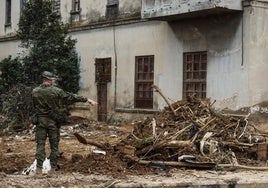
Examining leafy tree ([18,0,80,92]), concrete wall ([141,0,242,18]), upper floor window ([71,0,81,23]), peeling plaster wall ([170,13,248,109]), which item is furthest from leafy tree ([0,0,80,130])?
peeling plaster wall ([170,13,248,109])

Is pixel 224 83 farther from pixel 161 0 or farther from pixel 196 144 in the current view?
pixel 196 144

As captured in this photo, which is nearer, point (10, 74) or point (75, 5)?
point (10, 74)

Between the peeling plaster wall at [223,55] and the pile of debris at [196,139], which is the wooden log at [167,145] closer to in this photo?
the pile of debris at [196,139]

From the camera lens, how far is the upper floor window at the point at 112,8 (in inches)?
946

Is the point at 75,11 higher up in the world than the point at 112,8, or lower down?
higher up

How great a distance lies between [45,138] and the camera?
10.5m

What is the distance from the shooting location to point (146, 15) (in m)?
21.0

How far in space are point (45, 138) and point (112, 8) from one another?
14.5 m

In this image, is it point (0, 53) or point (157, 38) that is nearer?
point (157, 38)

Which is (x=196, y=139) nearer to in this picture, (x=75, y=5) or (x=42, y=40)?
(x=42, y=40)

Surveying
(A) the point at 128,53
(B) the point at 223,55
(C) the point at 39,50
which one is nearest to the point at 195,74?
(B) the point at 223,55

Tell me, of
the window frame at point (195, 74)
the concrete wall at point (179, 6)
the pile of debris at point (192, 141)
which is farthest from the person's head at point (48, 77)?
the window frame at point (195, 74)

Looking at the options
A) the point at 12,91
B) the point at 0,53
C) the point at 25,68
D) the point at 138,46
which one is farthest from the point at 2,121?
the point at 0,53

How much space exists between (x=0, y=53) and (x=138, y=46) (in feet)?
40.0
